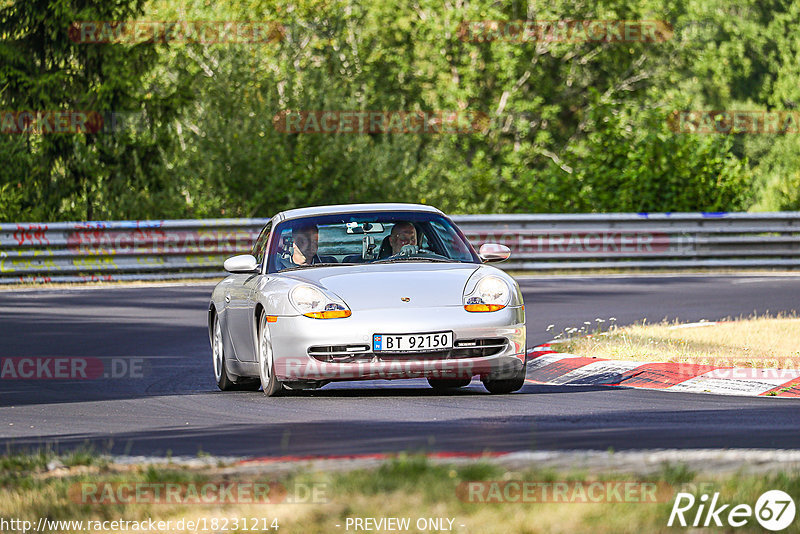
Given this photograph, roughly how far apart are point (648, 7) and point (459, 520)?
46573 millimetres

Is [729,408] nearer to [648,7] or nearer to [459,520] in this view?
[459,520]

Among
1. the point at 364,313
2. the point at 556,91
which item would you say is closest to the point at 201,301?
the point at 364,313

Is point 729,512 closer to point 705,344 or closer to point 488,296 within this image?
point 488,296

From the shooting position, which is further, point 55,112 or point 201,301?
point 55,112

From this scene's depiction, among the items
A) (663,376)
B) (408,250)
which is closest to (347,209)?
(408,250)

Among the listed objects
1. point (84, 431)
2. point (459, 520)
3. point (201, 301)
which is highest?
→ point (459, 520)

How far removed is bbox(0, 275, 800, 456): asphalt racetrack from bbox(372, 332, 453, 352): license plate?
1.23ft

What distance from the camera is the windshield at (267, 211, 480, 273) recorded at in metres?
11.6

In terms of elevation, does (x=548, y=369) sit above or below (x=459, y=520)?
below

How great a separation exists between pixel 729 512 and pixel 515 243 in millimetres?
21960

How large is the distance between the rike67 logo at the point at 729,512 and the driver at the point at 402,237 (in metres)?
6.30

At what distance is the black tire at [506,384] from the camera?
10977 millimetres

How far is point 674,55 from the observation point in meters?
51.9

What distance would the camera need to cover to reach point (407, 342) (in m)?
10.5
